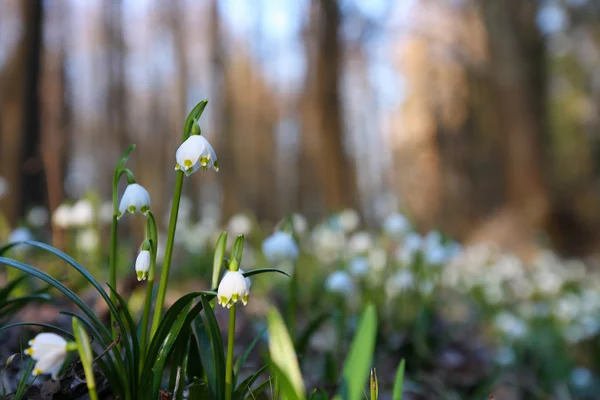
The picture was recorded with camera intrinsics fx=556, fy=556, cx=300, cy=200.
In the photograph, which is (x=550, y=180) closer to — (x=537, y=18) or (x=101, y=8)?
(x=537, y=18)

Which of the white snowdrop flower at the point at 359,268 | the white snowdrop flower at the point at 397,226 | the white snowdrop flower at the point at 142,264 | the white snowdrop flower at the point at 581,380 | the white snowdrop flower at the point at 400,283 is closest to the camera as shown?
the white snowdrop flower at the point at 142,264

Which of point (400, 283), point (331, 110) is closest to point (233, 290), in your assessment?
point (400, 283)

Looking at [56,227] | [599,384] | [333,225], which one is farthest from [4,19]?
[599,384]

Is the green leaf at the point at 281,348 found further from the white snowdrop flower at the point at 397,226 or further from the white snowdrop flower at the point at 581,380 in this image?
the white snowdrop flower at the point at 581,380

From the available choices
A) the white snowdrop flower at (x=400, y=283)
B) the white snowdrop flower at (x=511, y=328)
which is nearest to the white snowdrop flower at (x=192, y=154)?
the white snowdrop flower at (x=400, y=283)

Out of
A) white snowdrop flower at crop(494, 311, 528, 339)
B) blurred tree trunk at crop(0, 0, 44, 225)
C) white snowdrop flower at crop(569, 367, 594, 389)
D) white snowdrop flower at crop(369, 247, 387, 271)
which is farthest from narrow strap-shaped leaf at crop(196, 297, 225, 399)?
blurred tree trunk at crop(0, 0, 44, 225)

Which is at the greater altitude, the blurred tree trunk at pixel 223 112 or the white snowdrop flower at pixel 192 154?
the blurred tree trunk at pixel 223 112

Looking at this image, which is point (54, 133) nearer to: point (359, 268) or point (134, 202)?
point (359, 268)
